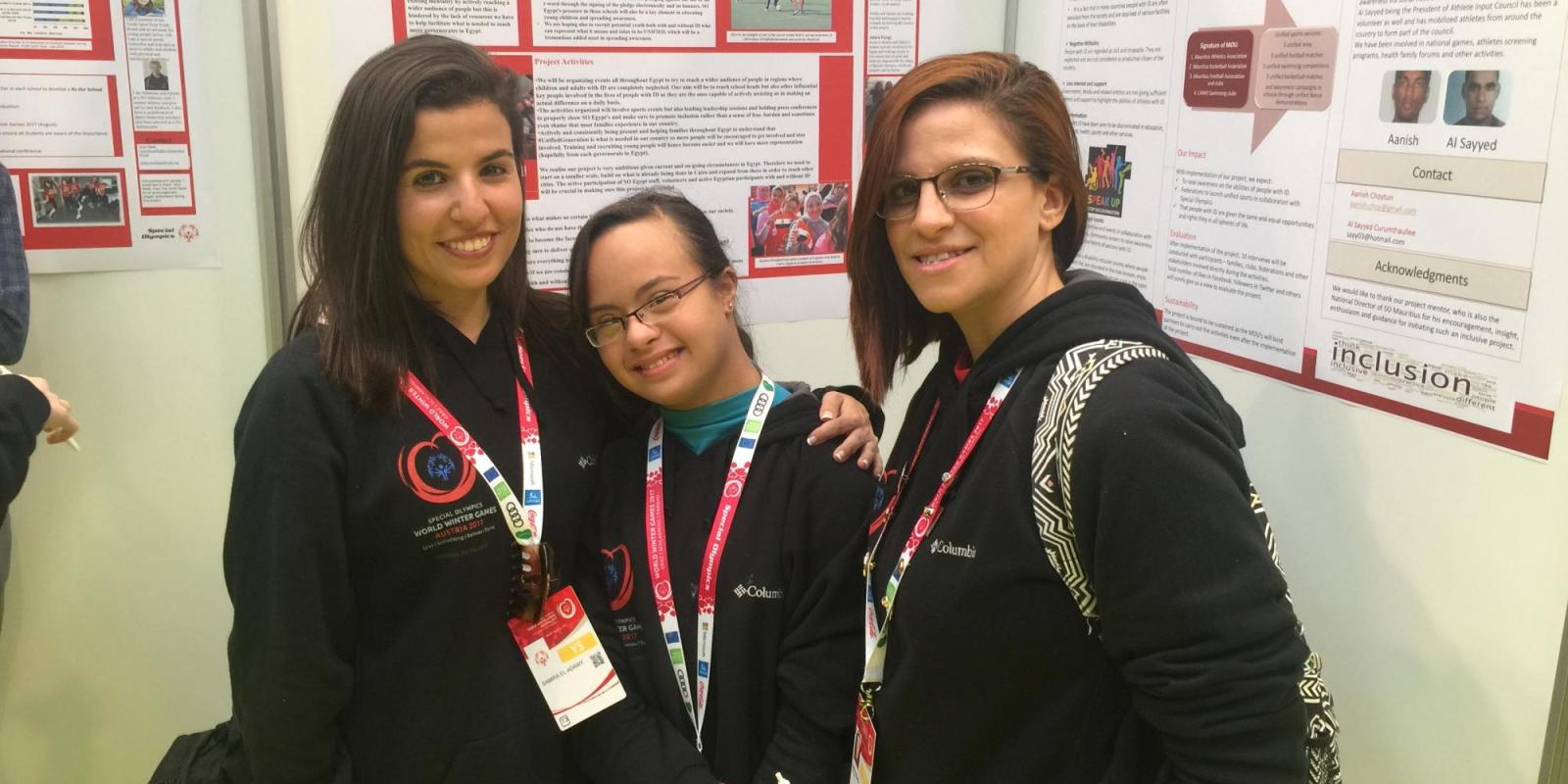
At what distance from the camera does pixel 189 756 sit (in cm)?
191

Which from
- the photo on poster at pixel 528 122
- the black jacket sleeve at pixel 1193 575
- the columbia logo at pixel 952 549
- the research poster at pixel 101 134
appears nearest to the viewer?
the black jacket sleeve at pixel 1193 575

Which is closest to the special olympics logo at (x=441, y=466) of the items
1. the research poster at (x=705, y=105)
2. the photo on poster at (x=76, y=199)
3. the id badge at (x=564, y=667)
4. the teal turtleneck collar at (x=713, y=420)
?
the id badge at (x=564, y=667)

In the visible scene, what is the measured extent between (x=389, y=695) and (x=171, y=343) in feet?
4.08

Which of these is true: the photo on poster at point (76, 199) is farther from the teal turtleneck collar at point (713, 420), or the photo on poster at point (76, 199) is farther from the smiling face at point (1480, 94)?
the smiling face at point (1480, 94)

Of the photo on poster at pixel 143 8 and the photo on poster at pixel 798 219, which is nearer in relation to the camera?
the photo on poster at pixel 143 8

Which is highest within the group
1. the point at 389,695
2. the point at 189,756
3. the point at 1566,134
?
the point at 1566,134

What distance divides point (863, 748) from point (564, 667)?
437 millimetres

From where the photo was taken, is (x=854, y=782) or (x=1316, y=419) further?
(x=1316, y=419)

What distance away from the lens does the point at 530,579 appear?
1.52 meters

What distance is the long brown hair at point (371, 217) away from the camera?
140 centimetres

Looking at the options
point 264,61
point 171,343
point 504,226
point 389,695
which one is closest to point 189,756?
point 389,695

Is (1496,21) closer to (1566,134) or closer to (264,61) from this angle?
(1566,134)

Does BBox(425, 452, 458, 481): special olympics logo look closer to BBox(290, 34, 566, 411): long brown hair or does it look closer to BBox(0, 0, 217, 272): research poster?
BBox(290, 34, 566, 411): long brown hair

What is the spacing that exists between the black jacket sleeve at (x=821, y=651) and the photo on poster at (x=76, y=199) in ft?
5.32
